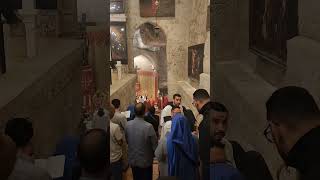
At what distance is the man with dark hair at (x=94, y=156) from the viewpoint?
1660 millimetres

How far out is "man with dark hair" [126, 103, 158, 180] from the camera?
3.70m

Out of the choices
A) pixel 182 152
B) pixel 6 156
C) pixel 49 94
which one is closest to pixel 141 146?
pixel 182 152

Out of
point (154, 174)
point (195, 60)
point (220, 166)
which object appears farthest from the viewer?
point (195, 60)

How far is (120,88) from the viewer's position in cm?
1041

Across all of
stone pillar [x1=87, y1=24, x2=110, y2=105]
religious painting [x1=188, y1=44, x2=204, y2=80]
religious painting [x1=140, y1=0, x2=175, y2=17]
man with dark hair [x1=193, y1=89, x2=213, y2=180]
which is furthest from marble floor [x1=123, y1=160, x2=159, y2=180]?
religious painting [x1=140, y1=0, x2=175, y2=17]

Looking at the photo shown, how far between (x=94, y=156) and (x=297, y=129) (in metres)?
0.71

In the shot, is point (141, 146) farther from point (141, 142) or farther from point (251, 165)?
point (251, 165)

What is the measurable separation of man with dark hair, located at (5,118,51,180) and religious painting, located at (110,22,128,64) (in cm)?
1357

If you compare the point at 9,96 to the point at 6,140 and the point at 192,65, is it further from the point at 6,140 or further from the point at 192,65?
the point at 192,65

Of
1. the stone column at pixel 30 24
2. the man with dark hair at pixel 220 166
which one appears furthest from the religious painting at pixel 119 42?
the man with dark hair at pixel 220 166

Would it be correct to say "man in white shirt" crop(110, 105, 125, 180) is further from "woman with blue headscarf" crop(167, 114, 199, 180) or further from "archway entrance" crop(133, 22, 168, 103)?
"archway entrance" crop(133, 22, 168, 103)

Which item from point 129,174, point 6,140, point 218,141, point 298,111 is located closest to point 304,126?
point 298,111

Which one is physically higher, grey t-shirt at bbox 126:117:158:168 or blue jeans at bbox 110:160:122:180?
grey t-shirt at bbox 126:117:158:168

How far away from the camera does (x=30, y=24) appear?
15.8ft
